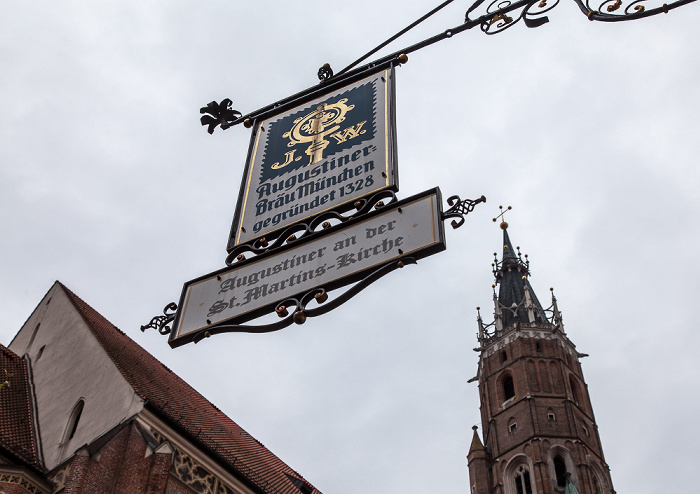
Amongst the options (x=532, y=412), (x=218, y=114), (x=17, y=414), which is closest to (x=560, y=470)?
(x=532, y=412)

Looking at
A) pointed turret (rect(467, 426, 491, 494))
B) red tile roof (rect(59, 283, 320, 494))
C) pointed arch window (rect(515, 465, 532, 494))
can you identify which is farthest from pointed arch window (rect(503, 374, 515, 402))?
red tile roof (rect(59, 283, 320, 494))

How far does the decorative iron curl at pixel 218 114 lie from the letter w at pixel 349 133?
1353 mm

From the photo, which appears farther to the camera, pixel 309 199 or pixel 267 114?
pixel 267 114

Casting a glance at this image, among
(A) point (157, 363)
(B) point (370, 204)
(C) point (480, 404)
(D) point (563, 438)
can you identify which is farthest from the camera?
(C) point (480, 404)

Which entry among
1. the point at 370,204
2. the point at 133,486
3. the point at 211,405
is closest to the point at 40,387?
the point at 133,486

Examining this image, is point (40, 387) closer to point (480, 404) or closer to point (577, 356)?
point (480, 404)

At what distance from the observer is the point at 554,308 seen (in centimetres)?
5816

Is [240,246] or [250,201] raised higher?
[250,201]

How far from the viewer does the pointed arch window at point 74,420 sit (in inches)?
521

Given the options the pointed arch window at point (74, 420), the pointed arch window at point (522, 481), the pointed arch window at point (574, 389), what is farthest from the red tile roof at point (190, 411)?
the pointed arch window at point (574, 389)

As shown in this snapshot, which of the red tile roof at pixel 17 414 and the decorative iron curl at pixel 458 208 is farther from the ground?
the red tile roof at pixel 17 414

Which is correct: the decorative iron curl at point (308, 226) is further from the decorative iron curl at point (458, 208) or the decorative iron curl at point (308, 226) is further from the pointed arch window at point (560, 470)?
the pointed arch window at point (560, 470)

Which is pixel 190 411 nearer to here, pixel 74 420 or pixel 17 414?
pixel 74 420

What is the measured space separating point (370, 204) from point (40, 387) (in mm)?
11994
